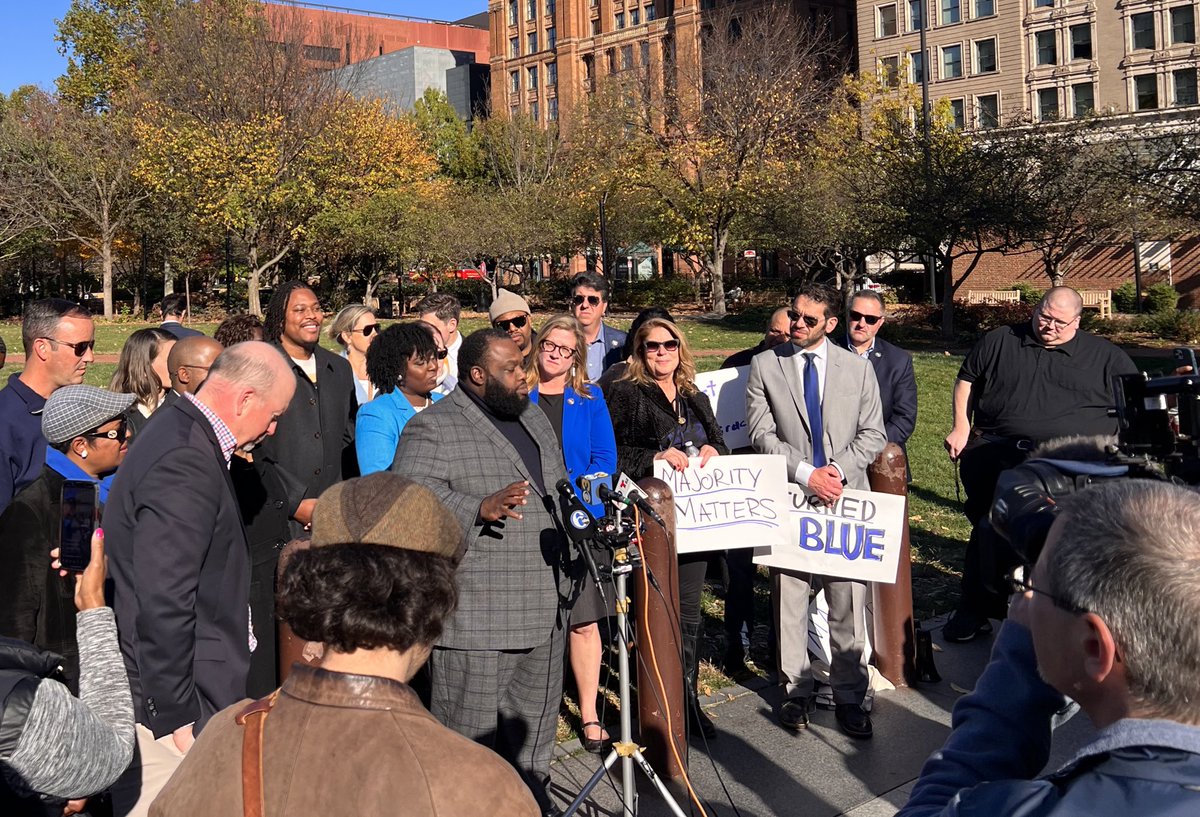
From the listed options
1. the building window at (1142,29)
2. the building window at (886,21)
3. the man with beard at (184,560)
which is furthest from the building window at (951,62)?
the man with beard at (184,560)

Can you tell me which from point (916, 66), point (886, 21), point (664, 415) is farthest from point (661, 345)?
point (886, 21)

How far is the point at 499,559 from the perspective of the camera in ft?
14.5

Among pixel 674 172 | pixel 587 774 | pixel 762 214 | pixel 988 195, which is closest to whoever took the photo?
pixel 587 774

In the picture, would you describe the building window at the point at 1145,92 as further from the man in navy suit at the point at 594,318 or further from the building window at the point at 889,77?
the man in navy suit at the point at 594,318

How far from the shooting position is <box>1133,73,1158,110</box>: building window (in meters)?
55.6

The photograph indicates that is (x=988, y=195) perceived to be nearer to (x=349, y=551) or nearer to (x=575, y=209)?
(x=575, y=209)

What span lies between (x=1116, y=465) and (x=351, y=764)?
1820 mm

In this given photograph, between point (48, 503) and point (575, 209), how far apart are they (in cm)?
4473

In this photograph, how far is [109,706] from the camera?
274 centimetres

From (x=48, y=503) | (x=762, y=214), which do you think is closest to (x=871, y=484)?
(x=48, y=503)

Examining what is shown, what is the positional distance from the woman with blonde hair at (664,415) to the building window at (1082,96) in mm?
58654

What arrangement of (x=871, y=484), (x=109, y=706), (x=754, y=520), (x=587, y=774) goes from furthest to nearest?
(x=871, y=484)
(x=754, y=520)
(x=587, y=774)
(x=109, y=706)

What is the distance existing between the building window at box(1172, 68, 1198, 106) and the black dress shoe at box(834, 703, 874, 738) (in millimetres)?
56891

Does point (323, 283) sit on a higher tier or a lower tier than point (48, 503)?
higher
